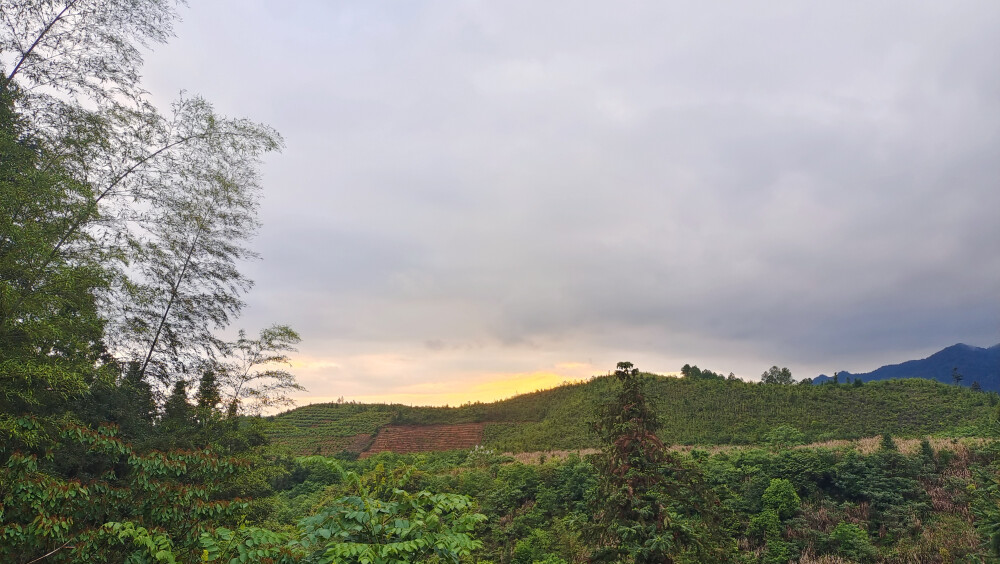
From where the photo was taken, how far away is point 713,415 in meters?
27.5

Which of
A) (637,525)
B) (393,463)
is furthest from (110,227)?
(393,463)

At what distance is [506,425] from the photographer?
37.0 meters

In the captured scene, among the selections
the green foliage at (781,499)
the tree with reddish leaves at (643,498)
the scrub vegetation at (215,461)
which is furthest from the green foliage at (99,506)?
the green foliage at (781,499)

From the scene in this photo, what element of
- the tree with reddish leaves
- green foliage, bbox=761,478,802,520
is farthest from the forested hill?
the tree with reddish leaves

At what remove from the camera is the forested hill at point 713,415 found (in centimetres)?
2202

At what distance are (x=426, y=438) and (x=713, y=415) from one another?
21309mm

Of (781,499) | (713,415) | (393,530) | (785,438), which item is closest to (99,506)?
(393,530)

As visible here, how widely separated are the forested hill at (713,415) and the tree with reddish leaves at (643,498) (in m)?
5.87

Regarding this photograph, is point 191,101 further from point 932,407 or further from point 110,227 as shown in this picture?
point 932,407

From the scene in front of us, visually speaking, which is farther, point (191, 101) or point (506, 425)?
point (506, 425)

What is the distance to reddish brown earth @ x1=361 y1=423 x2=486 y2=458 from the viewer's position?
116ft

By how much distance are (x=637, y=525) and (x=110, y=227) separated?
10.6m

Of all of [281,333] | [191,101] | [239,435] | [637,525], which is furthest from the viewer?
[281,333]

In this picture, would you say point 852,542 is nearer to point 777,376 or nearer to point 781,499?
point 781,499
